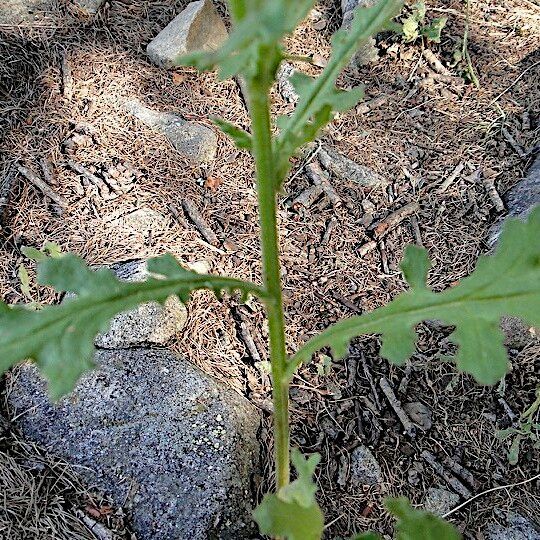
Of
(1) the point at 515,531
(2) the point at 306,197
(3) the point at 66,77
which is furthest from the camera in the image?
(3) the point at 66,77

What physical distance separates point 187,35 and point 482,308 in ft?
8.62

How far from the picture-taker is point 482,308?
1006mm

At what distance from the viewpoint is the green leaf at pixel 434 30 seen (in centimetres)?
334

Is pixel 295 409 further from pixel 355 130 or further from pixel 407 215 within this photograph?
pixel 355 130

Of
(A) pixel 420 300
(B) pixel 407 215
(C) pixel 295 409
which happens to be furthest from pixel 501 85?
(A) pixel 420 300

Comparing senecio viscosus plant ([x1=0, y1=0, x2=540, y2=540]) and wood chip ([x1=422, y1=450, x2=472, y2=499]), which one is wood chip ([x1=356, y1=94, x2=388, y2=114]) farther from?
senecio viscosus plant ([x1=0, y1=0, x2=540, y2=540])

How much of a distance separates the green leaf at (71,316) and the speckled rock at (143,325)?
3.63 feet

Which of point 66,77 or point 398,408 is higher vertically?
point 398,408

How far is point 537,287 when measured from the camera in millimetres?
972

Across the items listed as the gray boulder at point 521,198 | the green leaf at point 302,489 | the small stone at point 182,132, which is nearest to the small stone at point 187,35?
the small stone at point 182,132

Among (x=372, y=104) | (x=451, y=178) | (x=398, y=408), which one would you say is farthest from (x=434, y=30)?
(x=398, y=408)

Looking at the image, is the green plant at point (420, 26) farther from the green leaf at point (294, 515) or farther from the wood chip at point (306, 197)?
the green leaf at point (294, 515)

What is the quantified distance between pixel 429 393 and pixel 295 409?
0.47m

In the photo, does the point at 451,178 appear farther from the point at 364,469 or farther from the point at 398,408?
the point at 364,469
